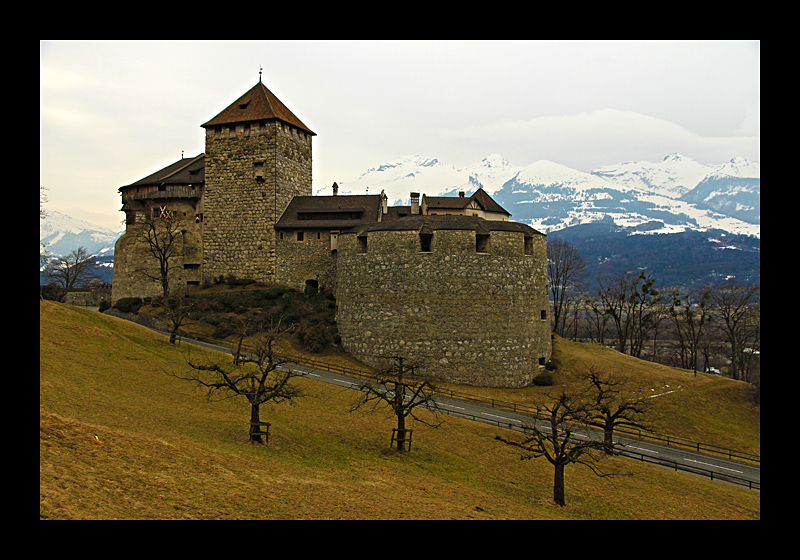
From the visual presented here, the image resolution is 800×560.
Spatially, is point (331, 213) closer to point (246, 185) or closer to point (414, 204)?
point (414, 204)

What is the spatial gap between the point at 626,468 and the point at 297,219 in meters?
35.7

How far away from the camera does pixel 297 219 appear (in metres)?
50.8

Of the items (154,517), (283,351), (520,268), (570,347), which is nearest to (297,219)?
(283,351)

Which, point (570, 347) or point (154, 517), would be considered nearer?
Answer: point (154, 517)

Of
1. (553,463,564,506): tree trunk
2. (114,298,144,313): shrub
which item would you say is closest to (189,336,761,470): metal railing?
(553,463,564,506): tree trunk

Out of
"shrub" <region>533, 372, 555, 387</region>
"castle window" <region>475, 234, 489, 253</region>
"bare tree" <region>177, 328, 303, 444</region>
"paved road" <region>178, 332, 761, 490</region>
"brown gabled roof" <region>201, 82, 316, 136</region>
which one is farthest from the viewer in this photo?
"brown gabled roof" <region>201, 82, 316, 136</region>

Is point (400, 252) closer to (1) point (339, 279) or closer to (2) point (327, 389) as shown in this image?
(1) point (339, 279)

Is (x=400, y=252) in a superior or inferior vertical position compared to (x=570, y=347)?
superior

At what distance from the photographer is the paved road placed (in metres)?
25.8

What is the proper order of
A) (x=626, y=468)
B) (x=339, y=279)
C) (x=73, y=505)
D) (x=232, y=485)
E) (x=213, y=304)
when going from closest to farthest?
(x=73, y=505) → (x=232, y=485) → (x=626, y=468) → (x=339, y=279) → (x=213, y=304)

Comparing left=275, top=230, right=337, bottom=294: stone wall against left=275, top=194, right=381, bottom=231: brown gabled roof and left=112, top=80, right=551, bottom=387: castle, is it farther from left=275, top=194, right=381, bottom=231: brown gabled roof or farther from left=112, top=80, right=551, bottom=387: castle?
left=275, top=194, right=381, bottom=231: brown gabled roof

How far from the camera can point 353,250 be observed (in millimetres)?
41625

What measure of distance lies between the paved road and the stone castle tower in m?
19.4

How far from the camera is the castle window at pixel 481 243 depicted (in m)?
Answer: 39.1
